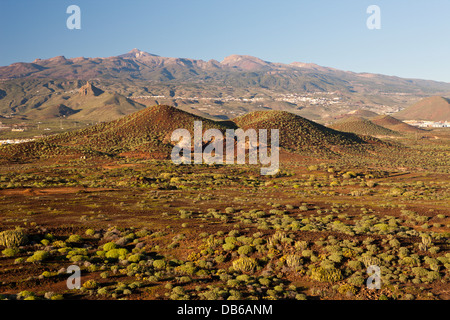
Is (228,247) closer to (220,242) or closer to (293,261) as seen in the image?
(220,242)

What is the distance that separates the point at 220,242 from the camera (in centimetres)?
2512

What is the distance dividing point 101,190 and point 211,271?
33818 mm

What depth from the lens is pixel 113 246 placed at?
2481 cm

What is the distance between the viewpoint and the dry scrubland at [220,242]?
18625 millimetres

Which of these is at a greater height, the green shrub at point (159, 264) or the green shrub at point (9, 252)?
the green shrub at point (9, 252)

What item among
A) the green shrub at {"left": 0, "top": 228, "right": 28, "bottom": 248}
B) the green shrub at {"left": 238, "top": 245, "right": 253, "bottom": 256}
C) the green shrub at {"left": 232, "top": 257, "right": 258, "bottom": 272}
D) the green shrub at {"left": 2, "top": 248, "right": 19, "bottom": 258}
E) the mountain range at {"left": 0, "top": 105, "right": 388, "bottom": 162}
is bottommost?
the green shrub at {"left": 232, "top": 257, "right": 258, "bottom": 272}

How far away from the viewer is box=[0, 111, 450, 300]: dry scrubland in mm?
18625

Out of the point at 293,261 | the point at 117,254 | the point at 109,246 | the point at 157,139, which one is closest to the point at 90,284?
the point at 117,254

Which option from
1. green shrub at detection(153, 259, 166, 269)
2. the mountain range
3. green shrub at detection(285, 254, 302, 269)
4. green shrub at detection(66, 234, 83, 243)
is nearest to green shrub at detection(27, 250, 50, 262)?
green shrub at detection(66, 234, 83, 243)

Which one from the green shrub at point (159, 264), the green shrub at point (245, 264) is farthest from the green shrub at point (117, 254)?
the green shrub at point (245, 264)

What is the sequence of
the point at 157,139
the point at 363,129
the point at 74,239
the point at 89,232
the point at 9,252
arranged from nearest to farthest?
the point at 9,252 → the point at 74,239 → the point at 89,232 → the point at 157,139 → the point at 363,129

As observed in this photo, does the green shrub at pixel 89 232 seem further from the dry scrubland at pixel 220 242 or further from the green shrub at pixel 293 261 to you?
the green shrub at pixel 293 261

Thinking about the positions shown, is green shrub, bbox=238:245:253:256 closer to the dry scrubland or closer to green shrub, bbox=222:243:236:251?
the dry scrubland

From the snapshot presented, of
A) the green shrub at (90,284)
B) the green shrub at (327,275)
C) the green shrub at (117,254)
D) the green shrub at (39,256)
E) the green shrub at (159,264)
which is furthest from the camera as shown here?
the green shrub at (117,254)
